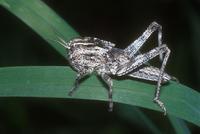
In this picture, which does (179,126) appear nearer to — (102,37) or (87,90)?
(87,90)

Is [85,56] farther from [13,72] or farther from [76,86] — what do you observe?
[13,72]

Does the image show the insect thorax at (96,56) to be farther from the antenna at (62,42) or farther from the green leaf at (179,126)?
the green leaf at (179,126)

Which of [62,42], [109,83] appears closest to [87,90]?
[109,83]

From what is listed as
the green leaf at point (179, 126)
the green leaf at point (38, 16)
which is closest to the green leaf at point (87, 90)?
the green leaf at point (179, 126)

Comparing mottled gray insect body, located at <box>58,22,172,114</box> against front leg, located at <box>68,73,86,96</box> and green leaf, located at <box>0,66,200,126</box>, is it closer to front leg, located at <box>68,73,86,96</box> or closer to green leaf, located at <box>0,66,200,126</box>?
front leg, located at <box>68,73,86,96</box>

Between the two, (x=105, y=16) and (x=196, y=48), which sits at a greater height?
(x=105, y=16)

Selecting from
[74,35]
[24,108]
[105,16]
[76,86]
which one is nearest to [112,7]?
[105,16]

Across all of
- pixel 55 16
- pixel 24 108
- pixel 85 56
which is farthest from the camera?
pixel 24 108
